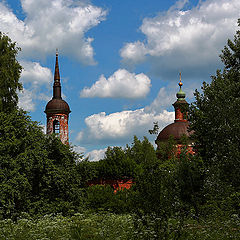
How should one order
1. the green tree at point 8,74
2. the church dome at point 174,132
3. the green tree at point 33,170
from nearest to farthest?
the green tree at point 33,170 → the green tree at point 8,74 → the church dome at point 174,132

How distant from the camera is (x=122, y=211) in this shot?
867 inches

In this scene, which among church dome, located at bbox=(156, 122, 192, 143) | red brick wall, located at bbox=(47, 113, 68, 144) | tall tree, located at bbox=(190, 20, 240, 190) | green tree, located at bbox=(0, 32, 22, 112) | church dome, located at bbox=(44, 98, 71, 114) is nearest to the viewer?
tall tree, located at bbox=(190, 20, 240, 190)

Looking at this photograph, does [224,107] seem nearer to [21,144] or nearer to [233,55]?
[233,55]

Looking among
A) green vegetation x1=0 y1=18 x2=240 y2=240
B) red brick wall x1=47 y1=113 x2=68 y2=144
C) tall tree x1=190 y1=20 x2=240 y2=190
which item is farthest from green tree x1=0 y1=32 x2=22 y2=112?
red brick wall x1=47 y1=113 x2=68 y2=144

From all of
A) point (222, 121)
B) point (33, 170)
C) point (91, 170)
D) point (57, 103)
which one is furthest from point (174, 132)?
point (222, 121)

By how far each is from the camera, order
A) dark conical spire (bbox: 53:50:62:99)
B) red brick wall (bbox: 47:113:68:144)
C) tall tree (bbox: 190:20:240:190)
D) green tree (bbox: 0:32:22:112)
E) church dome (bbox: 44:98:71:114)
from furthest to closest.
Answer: dark conical spire (bbox: 53:50:62:99) < church dome (bbox: 44:98:71:114) < red brick wall (bbox: 47:113:68:144) < green tree (bbox: 0:32:22:112) < tall tree (bbox: 190:20:240:190)

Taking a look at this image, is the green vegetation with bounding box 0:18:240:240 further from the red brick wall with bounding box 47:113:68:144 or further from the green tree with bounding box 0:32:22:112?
the red brick wall with bounding box 47:113:68:144

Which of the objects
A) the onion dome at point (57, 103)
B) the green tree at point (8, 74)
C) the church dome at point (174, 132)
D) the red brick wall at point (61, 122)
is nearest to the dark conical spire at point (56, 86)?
the onion dome at point (57, 103)

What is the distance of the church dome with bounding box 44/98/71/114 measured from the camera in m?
41.7

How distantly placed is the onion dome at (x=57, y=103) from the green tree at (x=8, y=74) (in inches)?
708

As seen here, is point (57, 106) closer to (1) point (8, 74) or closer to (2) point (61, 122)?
Result: (2) point (61, 122)

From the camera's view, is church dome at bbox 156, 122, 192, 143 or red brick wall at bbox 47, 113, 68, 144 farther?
church dome at bbox 156, 122, 192, 143

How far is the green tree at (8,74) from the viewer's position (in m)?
22.4

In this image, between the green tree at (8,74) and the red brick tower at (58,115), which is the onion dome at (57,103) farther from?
the green tree at (8,74)
